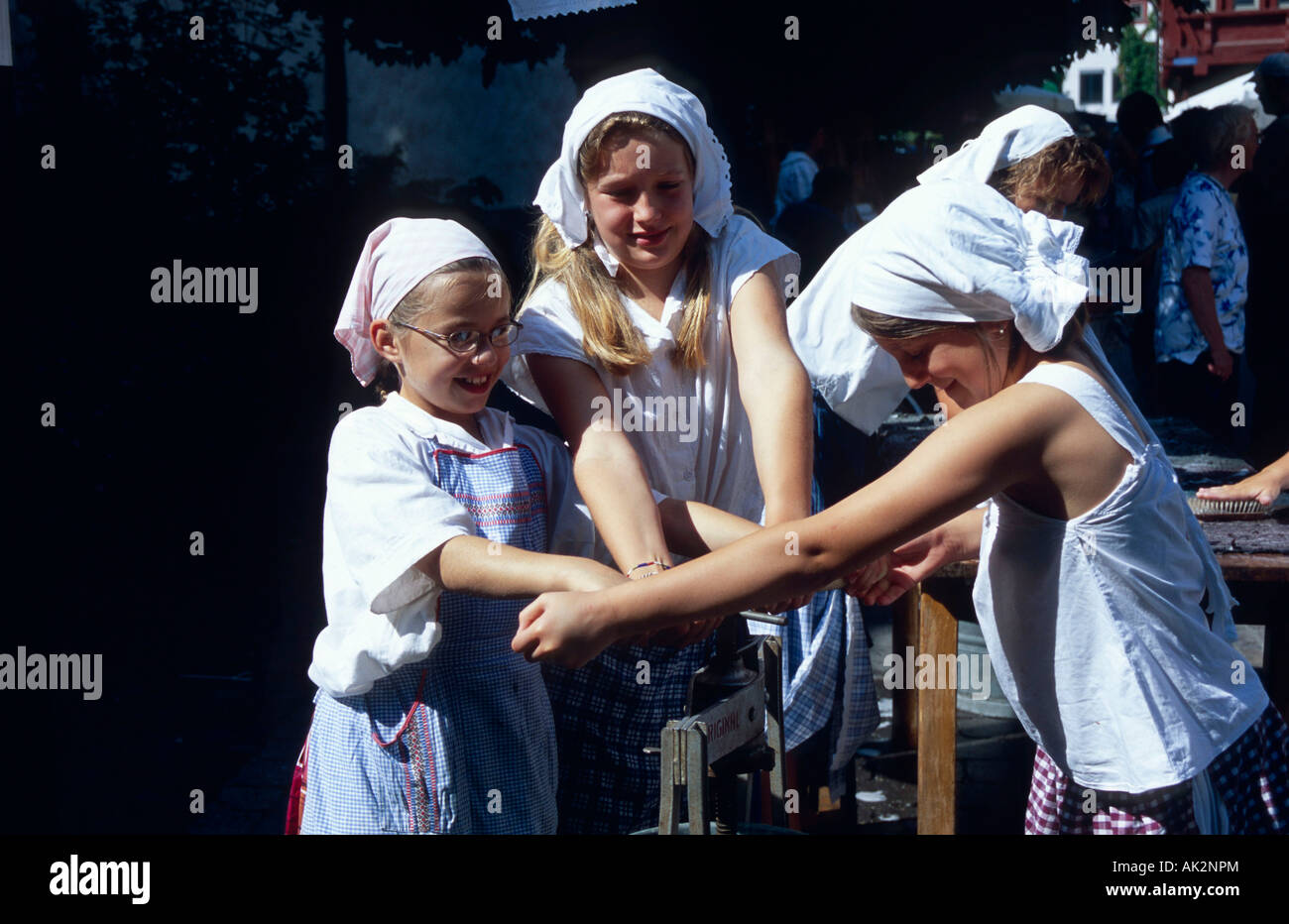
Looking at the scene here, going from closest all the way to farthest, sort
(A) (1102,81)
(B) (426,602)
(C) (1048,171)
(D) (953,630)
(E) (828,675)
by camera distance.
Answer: (B) (426,602), (E) (828,675), (D) (953,630), (C) (1048,171), (A) (1102,81)

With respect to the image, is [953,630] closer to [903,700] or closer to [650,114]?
[903,700]

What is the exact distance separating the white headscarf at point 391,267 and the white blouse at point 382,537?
12 centimetres

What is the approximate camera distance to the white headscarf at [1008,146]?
3354mm

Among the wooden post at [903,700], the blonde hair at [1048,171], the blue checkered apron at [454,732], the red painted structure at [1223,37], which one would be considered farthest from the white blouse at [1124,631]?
the red painted structure at [1223,37]

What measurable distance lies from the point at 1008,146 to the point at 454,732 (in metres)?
2.15

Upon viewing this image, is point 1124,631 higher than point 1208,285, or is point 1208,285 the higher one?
point 1208,285

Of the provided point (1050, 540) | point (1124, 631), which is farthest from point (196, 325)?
point (1124, 631)

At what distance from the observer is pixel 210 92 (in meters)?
5.36

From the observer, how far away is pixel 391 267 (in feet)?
6.89

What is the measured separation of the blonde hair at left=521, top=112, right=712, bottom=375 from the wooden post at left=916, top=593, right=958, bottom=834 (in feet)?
3.96

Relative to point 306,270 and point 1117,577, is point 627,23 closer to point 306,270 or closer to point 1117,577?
point 306,270

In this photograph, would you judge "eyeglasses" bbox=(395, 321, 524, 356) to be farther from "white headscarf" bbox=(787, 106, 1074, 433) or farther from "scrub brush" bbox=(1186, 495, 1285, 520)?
"scrub brush" bbox=(1186, 495, 1285, 520)

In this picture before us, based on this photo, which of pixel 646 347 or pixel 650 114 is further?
pixel 646 347

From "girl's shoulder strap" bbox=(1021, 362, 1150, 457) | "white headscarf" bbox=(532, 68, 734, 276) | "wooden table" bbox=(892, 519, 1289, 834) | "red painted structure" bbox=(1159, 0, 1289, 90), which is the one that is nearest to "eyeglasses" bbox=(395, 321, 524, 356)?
"white headscarf" bbox=(532, 68, 734, 276)
